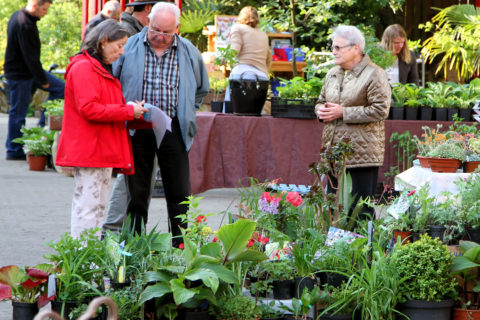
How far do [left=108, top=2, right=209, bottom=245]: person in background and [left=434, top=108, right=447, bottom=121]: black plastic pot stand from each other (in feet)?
9.87

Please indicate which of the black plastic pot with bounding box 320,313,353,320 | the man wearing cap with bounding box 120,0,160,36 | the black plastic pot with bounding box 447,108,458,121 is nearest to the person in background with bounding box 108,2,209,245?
the man wearing cap with bounding box 120,0,160,36

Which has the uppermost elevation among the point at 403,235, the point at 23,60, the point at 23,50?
the point at 23,50

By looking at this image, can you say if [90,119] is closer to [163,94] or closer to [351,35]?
[163,94]

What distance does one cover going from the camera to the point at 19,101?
32.0ft

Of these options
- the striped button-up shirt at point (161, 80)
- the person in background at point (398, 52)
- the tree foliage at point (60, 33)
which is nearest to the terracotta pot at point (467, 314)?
the striped button-up shirt at point (161, 80)

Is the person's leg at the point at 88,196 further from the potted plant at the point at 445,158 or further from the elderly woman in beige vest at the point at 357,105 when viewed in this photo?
the potted plant at the point at 445,158

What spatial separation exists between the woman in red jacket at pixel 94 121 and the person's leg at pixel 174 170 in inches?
12.4

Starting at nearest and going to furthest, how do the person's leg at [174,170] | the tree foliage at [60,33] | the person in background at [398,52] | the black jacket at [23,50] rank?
the person's leg at [174,170], the person in background at [398,52], the black jacket at [23,50], the tree foliage at [60,33]

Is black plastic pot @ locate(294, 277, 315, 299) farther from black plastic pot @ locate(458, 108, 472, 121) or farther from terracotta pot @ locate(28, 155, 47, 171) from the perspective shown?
terracotta pot @ locate(28, 155, 47, 171)

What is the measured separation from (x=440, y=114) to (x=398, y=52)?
1325 mm

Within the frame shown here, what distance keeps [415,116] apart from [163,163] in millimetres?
3137

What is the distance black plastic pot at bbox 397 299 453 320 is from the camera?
10.5 ft

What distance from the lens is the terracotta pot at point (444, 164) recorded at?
480 centimetres

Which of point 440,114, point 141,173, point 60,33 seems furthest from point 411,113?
point 60,33
